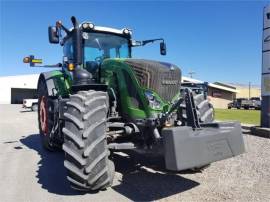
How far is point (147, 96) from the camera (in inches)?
223

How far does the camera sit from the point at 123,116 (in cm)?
609

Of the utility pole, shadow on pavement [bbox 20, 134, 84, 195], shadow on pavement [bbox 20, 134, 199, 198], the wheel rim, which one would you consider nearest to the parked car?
the utility pole

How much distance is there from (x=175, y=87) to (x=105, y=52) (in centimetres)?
205

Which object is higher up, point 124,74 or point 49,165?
point 124,74

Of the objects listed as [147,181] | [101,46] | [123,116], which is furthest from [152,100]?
[101,46]

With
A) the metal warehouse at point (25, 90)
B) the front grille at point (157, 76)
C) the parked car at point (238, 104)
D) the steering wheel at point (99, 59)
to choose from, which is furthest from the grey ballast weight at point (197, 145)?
the metal warehouse at point (25, 90)

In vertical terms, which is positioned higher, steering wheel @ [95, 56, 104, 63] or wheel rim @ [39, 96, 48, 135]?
steering wheel @ [95, 56, 104, 63]

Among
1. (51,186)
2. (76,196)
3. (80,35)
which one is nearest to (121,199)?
→ (76,196)

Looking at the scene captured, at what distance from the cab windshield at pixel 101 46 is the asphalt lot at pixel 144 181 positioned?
2230mm

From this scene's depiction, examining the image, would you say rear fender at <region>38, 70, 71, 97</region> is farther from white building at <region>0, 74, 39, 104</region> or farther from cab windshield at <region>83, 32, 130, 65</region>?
white building at <region>0, 74, 39, 104</region>

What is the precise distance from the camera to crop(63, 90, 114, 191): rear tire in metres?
4.89

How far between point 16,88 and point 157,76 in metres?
59.9

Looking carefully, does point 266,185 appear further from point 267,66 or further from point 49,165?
point 267,66

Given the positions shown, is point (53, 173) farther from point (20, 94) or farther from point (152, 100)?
point (20, 94)
